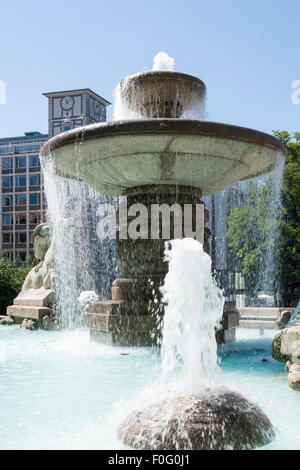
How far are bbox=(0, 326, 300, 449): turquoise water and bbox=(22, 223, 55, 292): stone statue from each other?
3.29 m

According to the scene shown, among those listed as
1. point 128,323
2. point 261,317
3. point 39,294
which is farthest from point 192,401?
point 39,294

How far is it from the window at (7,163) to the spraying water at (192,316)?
195 ft

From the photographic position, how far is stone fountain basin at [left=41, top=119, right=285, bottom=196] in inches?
262

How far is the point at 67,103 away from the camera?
53.9 metres

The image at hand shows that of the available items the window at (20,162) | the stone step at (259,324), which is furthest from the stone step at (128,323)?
the window at (20,162)

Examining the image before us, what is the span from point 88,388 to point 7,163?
195 feet

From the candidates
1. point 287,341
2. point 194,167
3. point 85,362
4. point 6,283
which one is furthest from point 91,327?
point 6,283

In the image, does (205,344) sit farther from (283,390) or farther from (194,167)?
(194,167)

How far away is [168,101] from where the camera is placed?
8.46 m

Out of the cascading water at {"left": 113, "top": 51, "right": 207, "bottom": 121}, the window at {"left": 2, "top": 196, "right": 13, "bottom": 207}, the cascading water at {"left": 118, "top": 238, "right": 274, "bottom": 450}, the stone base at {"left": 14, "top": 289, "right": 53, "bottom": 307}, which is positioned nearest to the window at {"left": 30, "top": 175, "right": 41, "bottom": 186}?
the window at {"left": 2, "top": 196, "right": 13, "bottom": 207}

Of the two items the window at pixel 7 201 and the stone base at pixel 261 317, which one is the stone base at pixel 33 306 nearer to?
the stone base at pixel 261 317

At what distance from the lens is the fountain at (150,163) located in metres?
6.82

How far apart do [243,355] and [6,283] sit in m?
8.95

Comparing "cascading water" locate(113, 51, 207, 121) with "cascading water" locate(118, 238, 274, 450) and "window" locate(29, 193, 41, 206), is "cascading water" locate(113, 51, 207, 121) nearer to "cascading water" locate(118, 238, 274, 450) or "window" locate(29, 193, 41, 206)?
"cascading water" locate(118, 238, 274, 450)
